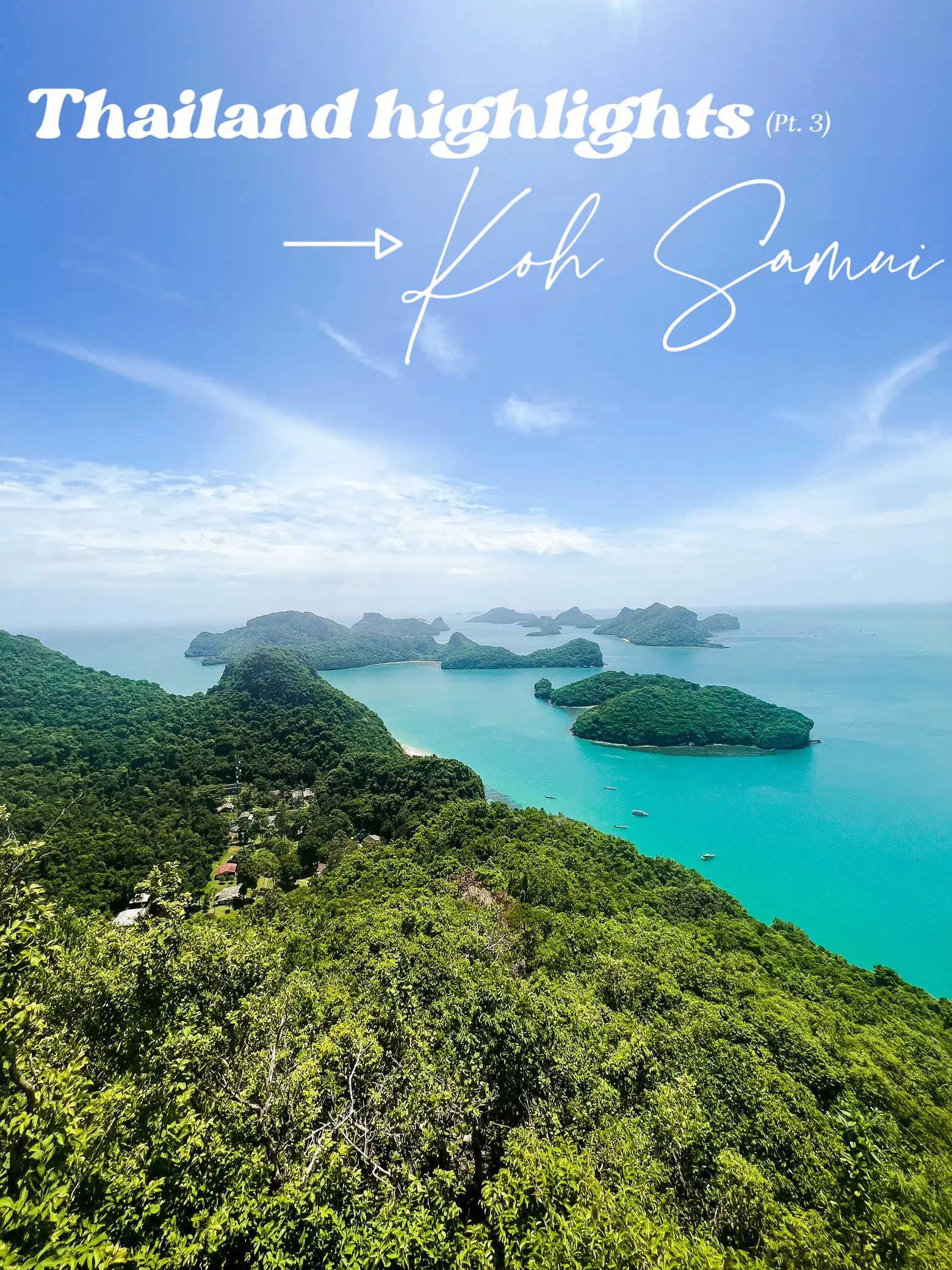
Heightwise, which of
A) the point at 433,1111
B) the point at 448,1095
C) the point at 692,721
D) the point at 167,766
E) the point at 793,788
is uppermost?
the point at 448,1095

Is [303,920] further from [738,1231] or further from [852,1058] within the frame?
[852,1058]

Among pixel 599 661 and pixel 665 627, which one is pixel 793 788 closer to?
pixel 599 661

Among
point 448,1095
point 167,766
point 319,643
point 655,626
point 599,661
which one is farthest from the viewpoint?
point 655,626

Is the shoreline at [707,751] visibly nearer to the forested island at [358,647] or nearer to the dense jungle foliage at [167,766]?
the dense jungle foliage at [167,766]

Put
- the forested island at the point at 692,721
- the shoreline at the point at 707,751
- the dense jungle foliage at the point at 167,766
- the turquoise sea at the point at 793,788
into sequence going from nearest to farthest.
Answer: the dense jungle foliage at the point at 167,766 < the turquoise sea at the point at 793,788 < the shoreline at the point at 707,751 < the forested island at the point at 692,721

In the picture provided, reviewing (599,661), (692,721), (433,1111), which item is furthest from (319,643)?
(433,1111)

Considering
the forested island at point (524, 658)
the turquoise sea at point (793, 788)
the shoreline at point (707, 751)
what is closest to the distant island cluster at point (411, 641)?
the forested island at point (524, 658)

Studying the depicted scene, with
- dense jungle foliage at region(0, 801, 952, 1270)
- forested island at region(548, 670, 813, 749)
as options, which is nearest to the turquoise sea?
forested island at region(548, 670, 813, 749)
